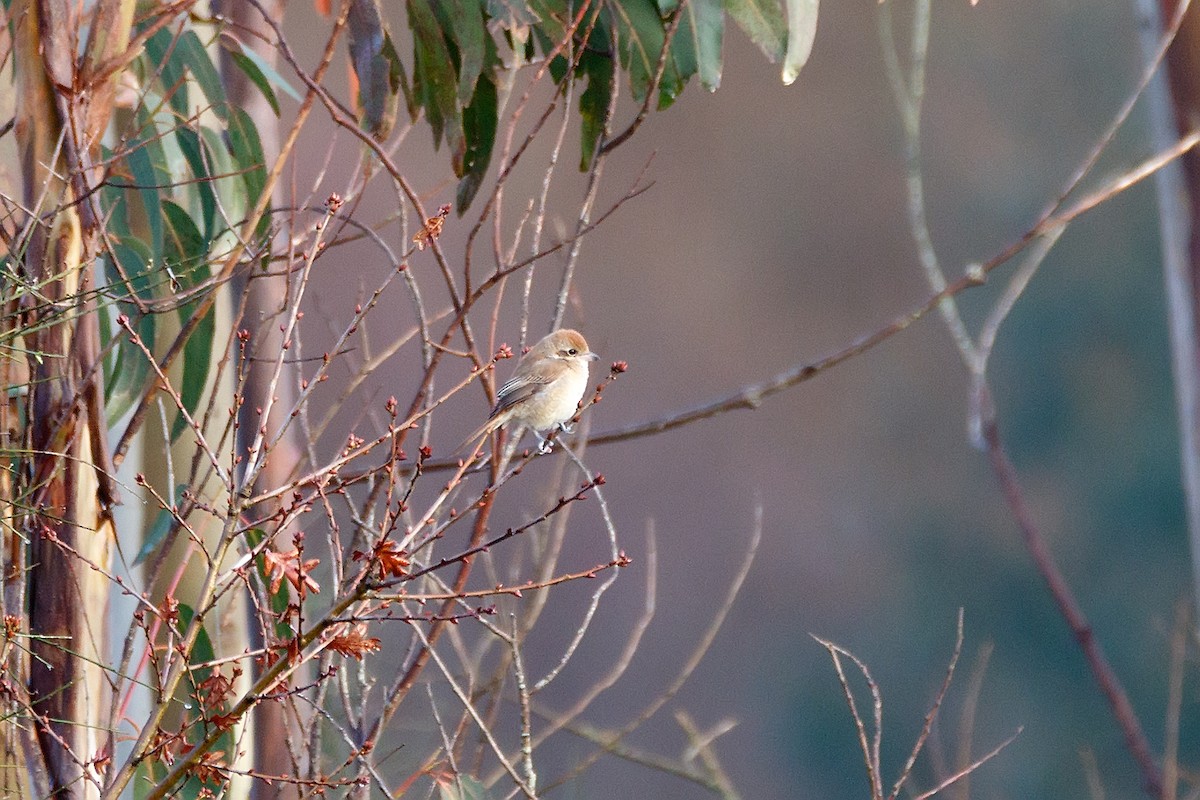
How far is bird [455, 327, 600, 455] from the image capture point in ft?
8.07

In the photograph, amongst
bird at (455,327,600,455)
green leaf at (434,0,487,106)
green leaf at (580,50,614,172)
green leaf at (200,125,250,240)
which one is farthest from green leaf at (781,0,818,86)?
green leaf at (200,125,250,240)

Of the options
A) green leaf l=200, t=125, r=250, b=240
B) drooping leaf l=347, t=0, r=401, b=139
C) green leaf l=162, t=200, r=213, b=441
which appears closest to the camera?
drooping leaf l=347, t=0, r=401, b=139

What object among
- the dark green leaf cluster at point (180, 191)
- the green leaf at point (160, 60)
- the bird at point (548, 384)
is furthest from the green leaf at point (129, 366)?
the bird at point (548, 384)

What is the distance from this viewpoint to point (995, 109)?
9.40 metres

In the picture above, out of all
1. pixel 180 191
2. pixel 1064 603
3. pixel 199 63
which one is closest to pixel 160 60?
pixel 199 63

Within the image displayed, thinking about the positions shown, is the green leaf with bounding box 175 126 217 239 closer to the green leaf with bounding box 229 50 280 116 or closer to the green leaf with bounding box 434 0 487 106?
the green leaf with bounding box 229 50 280 116

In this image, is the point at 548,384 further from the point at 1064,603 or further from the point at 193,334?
the point at 1064,603

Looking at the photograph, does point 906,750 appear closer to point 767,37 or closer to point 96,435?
point 767,37

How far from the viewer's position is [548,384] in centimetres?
255

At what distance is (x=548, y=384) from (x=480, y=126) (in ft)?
1.89

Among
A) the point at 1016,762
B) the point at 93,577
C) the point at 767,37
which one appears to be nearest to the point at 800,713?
the point at 1016,762

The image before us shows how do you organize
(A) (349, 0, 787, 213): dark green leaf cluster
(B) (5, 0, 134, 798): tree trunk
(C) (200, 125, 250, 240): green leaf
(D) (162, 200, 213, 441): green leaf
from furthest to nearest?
(C) (200, 125, 250, 240): green leaf → (D) (162, 200, 213, 441): green leaf → (A) (349, 0, 787, 213): dark green leaf cluster → (B) (5, 0, 134, 798): tree trunk

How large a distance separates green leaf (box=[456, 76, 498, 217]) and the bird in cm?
40

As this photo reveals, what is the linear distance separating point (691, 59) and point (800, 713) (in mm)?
7342
